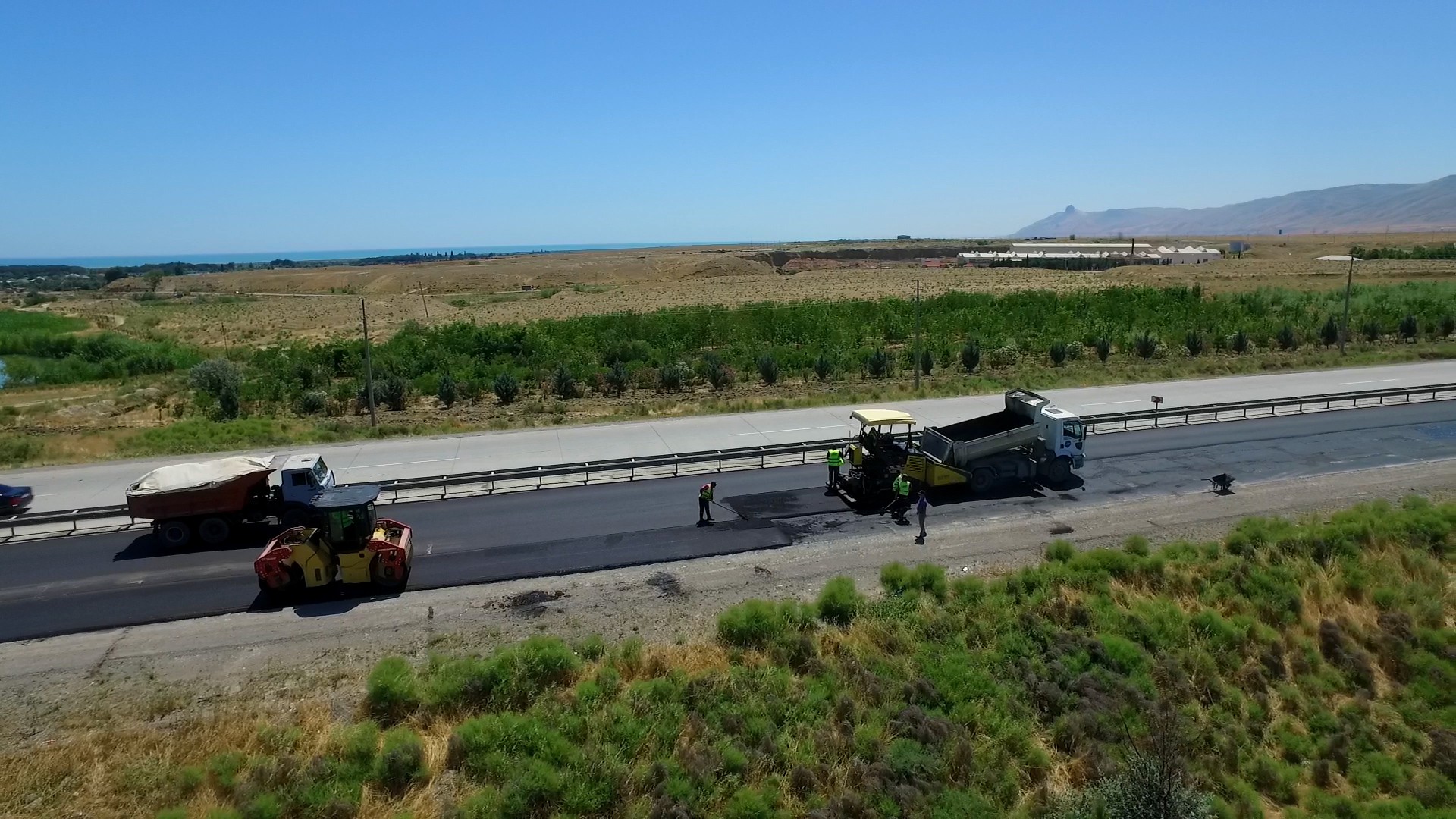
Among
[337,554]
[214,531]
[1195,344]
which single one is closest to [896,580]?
[337,554]

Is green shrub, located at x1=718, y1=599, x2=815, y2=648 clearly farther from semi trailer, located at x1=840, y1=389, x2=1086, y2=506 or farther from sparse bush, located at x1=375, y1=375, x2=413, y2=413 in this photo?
sparse bush, located at x1=375, y1=375, x2=413, y2=413

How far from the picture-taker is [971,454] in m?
21.9

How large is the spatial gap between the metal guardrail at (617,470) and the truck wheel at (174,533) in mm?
1710

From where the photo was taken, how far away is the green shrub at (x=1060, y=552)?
1755 centimetres

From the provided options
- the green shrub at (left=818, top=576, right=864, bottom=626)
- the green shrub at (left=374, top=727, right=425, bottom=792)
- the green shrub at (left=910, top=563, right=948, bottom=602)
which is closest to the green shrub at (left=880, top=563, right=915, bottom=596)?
the green shrub at (left=910, top=563, right=948, bottom=602)

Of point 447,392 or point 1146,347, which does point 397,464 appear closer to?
point 447,392

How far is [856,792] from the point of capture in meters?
11.7

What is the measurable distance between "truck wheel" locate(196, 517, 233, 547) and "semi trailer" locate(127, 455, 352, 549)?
0.05ft

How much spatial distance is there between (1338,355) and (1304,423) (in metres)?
16.6

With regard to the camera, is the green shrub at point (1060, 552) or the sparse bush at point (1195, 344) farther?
the sparse bush at point (1195, 344)

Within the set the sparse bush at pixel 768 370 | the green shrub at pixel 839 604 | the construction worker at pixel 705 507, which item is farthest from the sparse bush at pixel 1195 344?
the green shrub at pixel 839 604

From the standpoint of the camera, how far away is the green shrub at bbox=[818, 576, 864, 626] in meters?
15.4

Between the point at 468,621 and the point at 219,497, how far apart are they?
795 cm

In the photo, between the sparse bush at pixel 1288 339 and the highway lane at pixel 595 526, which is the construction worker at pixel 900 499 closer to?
the highway lane at pixel 595 526
